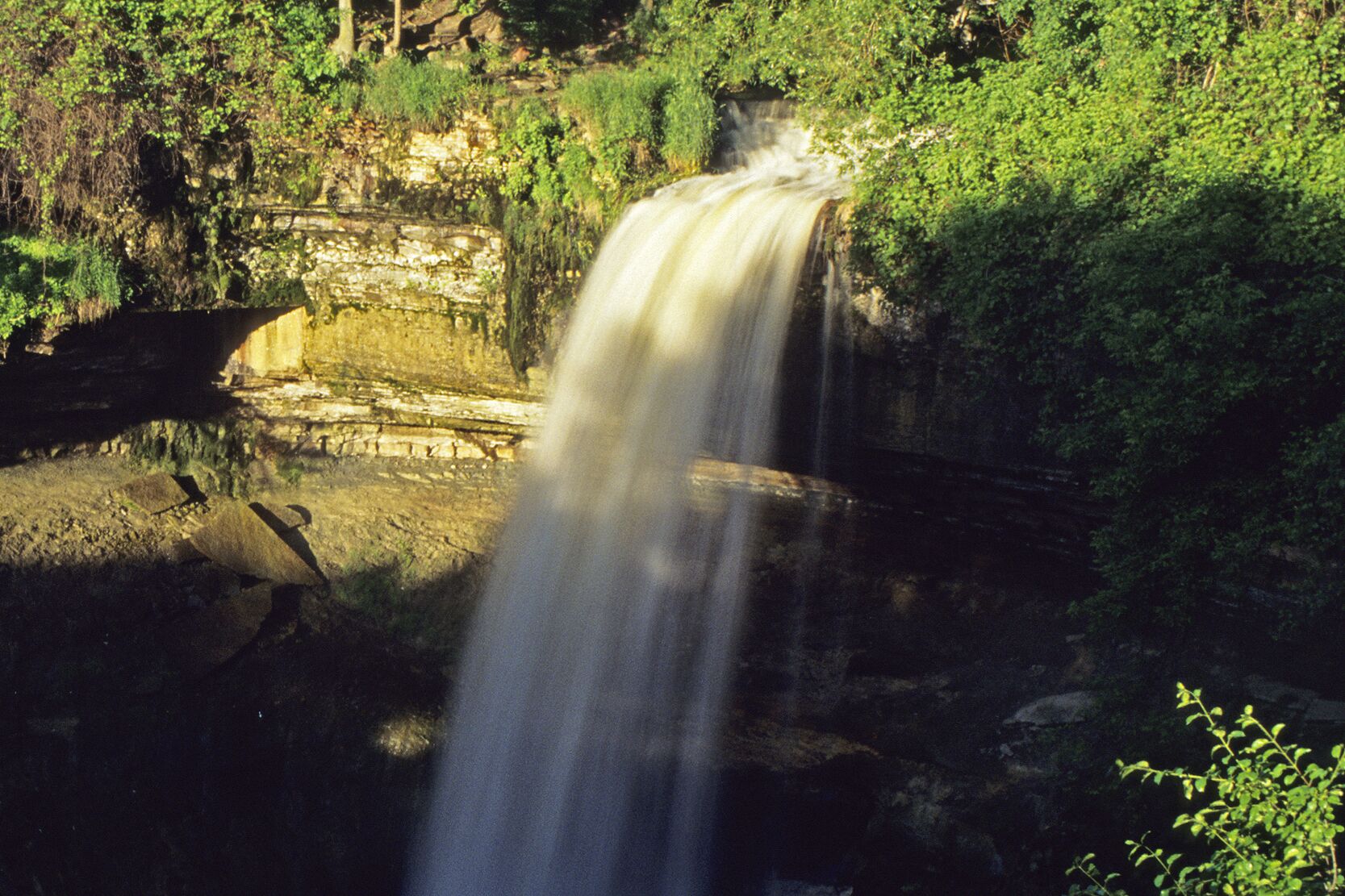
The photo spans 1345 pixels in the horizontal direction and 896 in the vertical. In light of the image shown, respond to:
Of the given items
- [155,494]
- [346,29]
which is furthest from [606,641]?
[346,29]

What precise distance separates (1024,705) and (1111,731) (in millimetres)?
1099

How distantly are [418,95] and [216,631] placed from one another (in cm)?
575

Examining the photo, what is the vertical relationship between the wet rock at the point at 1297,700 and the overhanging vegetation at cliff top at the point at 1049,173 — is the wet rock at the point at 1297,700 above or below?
below

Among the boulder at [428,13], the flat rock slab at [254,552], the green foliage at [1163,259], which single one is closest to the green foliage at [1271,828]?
the green foliage at [1163,259]

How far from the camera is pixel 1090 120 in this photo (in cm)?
921

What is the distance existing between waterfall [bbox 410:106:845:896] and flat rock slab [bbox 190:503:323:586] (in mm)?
2133

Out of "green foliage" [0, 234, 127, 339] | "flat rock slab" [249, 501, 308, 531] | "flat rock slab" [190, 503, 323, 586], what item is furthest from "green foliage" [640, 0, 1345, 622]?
"green foliage" [0, 234, 127, 339]

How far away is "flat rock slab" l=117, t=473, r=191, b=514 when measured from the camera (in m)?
12.4

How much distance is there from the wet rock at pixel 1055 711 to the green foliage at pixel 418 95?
7880mm

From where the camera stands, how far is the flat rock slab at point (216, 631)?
11.3 meters

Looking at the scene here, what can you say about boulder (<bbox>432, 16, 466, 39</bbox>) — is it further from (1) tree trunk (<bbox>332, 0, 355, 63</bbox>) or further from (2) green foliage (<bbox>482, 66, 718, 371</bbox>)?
(2) green foliage (<bbox>482, 66, 718, 371</bbox>)

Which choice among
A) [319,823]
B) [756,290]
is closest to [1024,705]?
[756,290]

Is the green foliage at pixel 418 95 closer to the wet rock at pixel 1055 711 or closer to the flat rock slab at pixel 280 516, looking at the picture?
the flat rock slab at pixel 280 516

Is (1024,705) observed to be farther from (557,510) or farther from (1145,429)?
(557,510)
